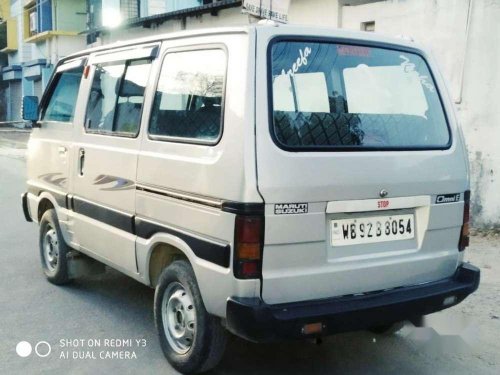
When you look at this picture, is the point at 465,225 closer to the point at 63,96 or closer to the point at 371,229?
the point at 371,229

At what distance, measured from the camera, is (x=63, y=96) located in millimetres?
Answer: 5281

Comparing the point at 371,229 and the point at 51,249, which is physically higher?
the point at 371,229

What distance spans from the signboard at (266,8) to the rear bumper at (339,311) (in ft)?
8.83

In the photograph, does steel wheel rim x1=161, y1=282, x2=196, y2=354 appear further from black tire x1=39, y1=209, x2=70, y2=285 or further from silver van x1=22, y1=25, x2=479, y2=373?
black tire x1=39, y1=209, x2=70, y2=285

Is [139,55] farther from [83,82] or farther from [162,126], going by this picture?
[83,82]

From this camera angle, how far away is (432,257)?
356 centimetres

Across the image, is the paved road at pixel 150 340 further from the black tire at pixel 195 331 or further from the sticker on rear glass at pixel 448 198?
the sticker on rear glass at pixel 448 198

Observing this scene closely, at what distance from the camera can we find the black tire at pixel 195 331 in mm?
3311

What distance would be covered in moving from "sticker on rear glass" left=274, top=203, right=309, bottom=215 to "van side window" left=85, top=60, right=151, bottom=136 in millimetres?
1374

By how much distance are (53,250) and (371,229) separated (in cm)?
326

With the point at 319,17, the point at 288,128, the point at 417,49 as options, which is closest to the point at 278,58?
the point at 288,128

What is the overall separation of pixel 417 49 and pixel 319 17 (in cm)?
589

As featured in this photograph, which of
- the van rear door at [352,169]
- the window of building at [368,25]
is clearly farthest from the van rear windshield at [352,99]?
the window of building at [368,25]

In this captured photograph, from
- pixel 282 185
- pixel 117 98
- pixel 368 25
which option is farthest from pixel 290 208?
pixel 368 25
